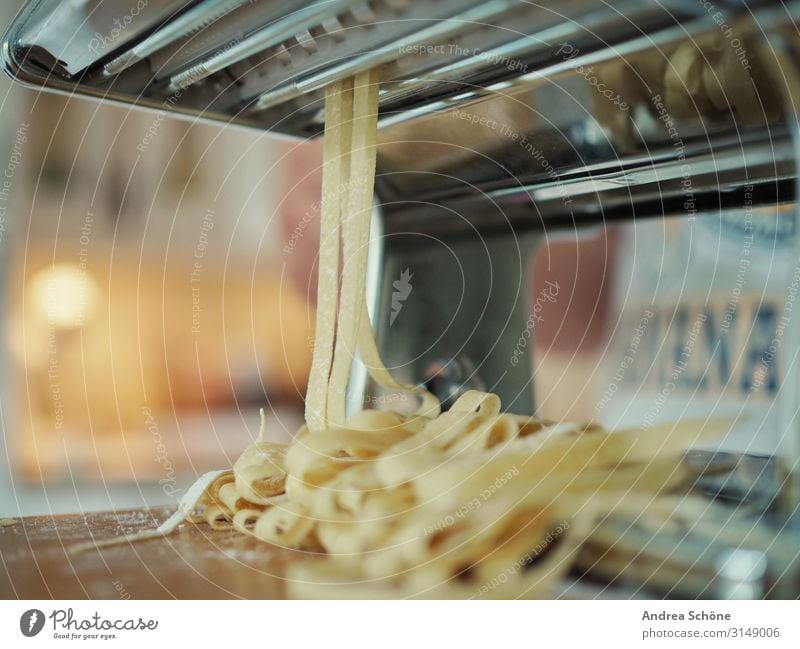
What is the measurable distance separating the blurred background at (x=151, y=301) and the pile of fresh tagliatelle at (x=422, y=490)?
5 centimetres

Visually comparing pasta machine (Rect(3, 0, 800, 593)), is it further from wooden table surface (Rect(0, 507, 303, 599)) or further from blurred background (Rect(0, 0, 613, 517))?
wooden table surface (Rect(0, 507, 303, 599))

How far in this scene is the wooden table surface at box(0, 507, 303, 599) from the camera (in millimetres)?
399

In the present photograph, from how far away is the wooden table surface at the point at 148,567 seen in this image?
40 cm

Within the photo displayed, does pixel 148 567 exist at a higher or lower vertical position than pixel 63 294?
lower

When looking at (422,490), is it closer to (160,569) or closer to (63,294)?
(160,569)

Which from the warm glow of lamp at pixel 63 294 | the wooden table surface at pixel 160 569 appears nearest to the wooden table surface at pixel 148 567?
the wooden table surface at pixel 160 569

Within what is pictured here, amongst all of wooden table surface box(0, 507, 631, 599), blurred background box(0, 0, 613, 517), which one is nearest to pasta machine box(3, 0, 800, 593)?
blurred background box(0, 0, 613, 517)

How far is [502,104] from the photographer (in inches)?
17.2

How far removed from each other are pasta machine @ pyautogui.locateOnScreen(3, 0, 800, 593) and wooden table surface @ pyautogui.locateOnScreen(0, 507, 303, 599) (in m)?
0.18

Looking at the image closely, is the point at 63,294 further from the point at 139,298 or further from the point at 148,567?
the point at 148,567

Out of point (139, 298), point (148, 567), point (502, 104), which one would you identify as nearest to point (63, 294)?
point (139, 298)

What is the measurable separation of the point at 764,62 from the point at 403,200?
25cm
